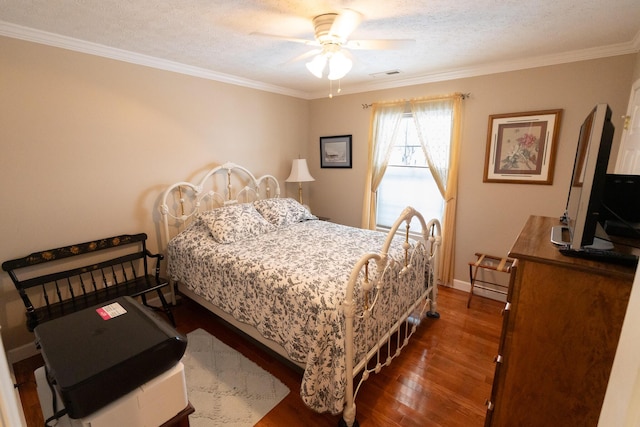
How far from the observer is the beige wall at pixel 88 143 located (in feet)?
6.97

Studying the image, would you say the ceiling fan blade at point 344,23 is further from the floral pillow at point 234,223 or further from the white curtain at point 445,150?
the floral pillow at point 234,223

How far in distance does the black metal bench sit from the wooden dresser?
2608mm

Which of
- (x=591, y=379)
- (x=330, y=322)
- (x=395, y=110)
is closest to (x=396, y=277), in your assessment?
(x=330, y=322)

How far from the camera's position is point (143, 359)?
31.8 inches

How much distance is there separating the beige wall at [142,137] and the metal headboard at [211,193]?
0.11 metres

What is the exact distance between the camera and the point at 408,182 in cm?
365

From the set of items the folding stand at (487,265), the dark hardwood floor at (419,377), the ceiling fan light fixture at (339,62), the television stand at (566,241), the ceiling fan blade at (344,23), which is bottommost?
the dark hardwood floor at (419,377)

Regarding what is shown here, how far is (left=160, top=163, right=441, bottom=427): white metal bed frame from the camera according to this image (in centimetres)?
165

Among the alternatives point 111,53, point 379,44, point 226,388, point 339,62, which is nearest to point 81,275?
point 226,388

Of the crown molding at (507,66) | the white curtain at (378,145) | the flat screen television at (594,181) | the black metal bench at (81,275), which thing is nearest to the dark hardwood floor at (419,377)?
the black metal bench at (81,275)

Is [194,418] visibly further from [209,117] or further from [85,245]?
[209,117]

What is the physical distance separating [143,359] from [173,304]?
2.56m

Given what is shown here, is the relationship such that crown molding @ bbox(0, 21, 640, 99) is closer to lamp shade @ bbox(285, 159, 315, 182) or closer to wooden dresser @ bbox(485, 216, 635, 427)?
lamp shade @ bbox(285, 159, 315, 182)

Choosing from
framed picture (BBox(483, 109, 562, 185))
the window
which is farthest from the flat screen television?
the window
